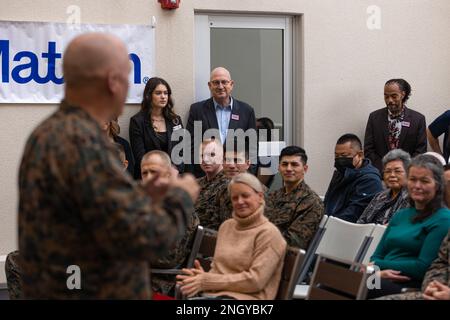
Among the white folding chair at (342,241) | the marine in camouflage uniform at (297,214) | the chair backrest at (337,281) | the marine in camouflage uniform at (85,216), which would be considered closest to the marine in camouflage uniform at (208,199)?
the marine in camouflage uniform at (297,214)

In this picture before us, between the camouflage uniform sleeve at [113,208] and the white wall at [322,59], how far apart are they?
454 cm

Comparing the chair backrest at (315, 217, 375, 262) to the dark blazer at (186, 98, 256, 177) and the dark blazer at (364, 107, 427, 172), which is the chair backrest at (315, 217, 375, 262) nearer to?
the dark blazer at (186, 98, 256, 177)

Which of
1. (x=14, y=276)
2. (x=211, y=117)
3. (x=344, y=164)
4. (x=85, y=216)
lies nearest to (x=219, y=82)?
(x=211, y=117)

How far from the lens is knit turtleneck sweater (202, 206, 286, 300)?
3811 mm

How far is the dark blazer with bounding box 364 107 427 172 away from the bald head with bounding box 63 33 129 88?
5.14 meters

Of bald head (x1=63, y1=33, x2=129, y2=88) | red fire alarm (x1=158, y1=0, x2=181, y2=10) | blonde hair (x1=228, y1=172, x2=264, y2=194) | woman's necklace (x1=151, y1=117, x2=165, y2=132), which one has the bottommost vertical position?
blonde hair (x1=228, y1=172, x2=264, y2=194)

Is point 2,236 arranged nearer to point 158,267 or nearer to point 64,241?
point 158,267

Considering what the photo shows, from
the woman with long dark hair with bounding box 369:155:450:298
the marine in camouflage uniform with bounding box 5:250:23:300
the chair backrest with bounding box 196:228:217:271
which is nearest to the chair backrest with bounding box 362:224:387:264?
the woman with long dark hair with bounding box 369:155:450:298

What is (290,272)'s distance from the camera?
376 centimetres

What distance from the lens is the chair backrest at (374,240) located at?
172 inches

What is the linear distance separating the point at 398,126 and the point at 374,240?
8.72 feet

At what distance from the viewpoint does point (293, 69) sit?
717cm

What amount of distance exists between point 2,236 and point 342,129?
10.5 feet

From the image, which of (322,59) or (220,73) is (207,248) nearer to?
(220,73)
